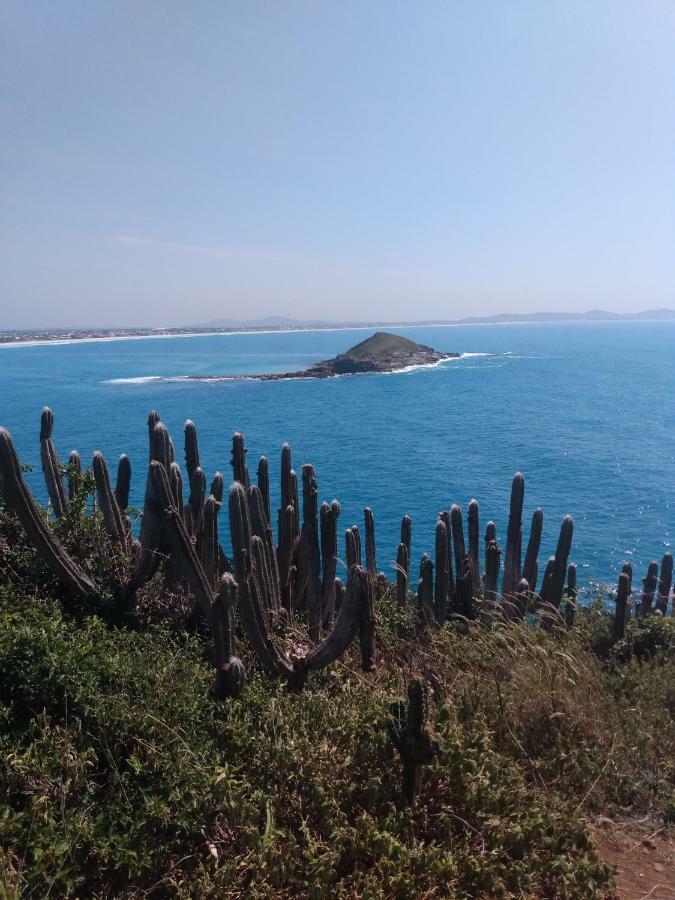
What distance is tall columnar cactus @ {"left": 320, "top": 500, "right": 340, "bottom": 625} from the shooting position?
9.12m

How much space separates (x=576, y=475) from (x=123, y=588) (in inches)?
1390

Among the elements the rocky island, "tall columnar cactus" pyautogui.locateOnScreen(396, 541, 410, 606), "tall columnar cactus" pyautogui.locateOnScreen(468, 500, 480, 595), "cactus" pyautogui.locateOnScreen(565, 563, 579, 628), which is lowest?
"cactus" pyautogui.locateOnScreen(565, 563, 579, 628)

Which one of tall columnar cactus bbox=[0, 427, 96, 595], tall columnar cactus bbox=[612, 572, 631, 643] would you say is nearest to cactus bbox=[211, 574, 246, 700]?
tall columnar cactus bbox=[0, 427, 96, 595]

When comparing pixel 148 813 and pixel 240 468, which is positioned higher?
pixel 240 468

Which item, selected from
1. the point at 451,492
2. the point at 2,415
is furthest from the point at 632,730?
the point at 2,415

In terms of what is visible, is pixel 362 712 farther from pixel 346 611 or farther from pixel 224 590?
pixel 224 590

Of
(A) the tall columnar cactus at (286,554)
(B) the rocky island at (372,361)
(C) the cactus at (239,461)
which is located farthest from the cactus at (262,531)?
(B) the rocky island at (372,361)

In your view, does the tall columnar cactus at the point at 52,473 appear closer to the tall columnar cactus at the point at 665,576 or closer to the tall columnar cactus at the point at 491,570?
the tall columnar cactus at the point at 491,570

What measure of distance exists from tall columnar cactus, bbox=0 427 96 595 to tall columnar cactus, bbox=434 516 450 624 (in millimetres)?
5880

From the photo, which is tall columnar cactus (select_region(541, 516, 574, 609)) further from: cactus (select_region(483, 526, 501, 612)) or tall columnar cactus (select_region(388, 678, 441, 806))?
tall columnar cactus (select_region(388, 678, 441, 806))

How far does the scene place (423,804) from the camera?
192 inches

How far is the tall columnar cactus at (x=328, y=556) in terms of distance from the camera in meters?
9.12

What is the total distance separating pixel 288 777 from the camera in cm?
475

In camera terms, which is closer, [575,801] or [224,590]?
[575,801]
